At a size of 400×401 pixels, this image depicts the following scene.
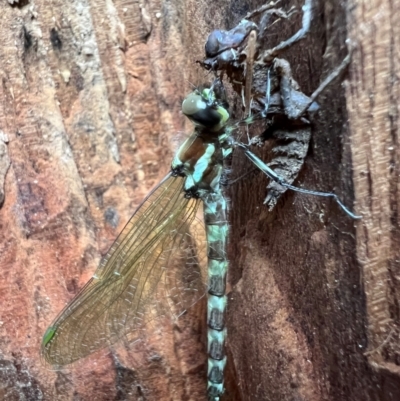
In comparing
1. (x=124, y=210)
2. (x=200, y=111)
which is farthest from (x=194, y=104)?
(x=124, y=210)

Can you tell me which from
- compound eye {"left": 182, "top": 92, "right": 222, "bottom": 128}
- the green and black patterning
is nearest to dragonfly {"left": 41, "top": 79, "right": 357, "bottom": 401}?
the green and black patterning

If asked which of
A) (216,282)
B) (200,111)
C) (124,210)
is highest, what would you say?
(200,111)

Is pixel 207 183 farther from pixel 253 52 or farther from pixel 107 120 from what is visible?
pixel 253 52

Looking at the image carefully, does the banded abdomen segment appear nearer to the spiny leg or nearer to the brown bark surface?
the brown bark surface

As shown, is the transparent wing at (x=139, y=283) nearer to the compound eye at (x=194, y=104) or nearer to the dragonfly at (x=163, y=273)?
the dragonfly at (x=163, y=273)

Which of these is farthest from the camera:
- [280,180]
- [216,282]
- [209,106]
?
[216,282]

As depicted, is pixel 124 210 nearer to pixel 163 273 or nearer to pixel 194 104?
pixel 163 273

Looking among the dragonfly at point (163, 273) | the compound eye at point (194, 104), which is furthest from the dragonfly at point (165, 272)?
the compound eye at point (194, 104)
